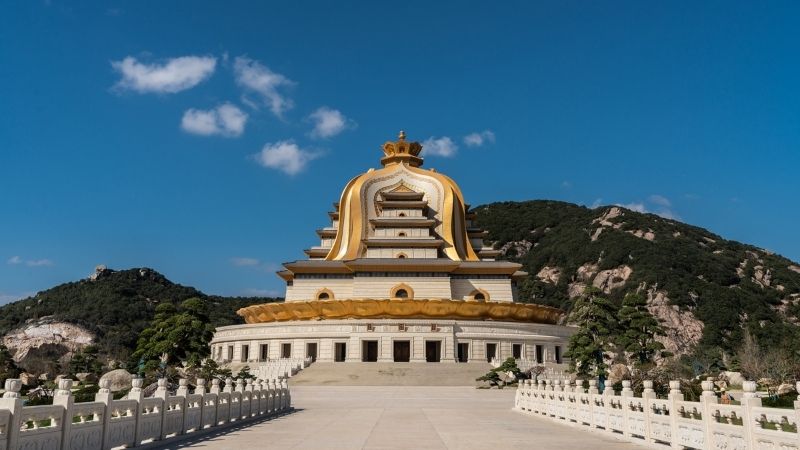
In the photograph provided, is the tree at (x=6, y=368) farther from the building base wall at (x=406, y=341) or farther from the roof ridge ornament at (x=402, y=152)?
the roof ridge ornament at (x=402, y=152)

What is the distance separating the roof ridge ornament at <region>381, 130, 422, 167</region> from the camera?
59.7m

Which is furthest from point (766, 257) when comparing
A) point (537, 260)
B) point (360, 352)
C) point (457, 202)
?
point (360, 352)

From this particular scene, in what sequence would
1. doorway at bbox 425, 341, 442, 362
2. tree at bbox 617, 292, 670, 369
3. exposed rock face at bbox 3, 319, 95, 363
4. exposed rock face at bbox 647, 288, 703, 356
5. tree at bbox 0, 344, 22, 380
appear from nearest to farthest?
tree at bbox 0, 344, 22, 380 < tree at bbox 617, 292, 670, 369 < doorway at bbox 425, 341, 442, 362 < exposed rock face at bbox 647, 288, 703, 356 < exposed rock face at bbox 3, 319, 95, 363

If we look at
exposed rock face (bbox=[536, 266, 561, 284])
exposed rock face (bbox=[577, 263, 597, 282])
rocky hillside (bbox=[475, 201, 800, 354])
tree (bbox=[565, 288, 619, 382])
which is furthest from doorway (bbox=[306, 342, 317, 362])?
exposed rock face (bbox=[536, 266, 561, 284])

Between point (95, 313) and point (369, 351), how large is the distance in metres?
55.5

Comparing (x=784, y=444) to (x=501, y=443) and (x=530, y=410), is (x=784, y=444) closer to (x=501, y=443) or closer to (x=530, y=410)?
(x=501, y=443)

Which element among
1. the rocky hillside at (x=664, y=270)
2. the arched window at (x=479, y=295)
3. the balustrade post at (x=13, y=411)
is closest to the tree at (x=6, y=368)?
the arched window at (x=479, y=295)

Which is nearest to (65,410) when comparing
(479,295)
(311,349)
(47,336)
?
(311,349)

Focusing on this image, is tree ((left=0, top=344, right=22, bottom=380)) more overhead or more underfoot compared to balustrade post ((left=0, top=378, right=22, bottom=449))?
more underfoot

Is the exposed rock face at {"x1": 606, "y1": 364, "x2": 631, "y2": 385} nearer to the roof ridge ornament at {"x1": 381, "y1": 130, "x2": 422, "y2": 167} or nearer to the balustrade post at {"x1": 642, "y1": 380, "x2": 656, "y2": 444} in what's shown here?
the balustrade post at {"x1": 642, "y1": 380, "x2": 656, "y2": 444}

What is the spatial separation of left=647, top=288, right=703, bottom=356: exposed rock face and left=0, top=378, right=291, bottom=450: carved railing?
6859cm

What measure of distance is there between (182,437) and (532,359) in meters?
34.6

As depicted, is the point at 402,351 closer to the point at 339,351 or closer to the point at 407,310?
the point at 407,310

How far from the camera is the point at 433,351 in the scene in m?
43.8
